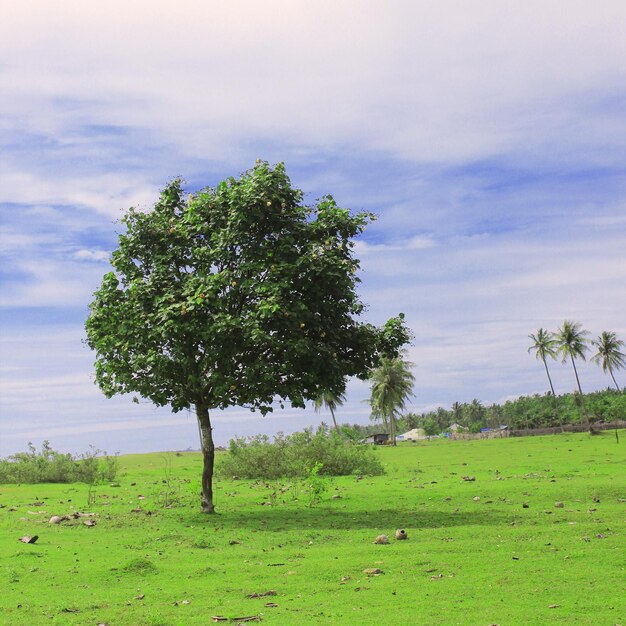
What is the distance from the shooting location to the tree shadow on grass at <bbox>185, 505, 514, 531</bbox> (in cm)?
1822

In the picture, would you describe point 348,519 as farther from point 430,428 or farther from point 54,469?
point 430,428

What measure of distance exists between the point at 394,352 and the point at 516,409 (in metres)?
155

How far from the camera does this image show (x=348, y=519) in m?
19.7

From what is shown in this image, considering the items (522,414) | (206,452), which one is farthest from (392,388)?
(206,452)

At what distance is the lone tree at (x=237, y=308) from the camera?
19031 mm

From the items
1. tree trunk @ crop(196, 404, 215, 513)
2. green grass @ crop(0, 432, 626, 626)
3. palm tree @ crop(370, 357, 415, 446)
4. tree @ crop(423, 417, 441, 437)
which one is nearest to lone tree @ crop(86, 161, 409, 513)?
tree trunk @ crop(196, 404, 215, 513)

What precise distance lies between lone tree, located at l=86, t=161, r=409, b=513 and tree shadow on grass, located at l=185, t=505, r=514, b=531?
1646 millimetres

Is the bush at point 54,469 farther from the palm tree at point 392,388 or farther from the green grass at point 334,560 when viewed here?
the palm tree at point 392,388

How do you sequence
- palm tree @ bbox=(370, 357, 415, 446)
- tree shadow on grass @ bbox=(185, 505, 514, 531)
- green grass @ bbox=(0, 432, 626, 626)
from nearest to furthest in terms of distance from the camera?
1. green grass @ bbox=(0, 432, 626, 626)
2. tree shadow on grass @ bbox=(185, 505, 514, 531)
3. palm tree @ bbox=(370, 357, 415, 446)

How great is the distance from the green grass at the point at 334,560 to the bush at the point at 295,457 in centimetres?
854

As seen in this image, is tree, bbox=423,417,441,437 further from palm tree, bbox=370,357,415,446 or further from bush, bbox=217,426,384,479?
bush, bbox=217,426,384,479

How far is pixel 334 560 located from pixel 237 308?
29.3ft

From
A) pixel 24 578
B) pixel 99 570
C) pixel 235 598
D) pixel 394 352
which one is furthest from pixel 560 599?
pixel 394 352

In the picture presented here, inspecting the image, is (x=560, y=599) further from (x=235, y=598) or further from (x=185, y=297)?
(x=185, y=297)
